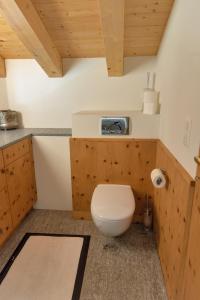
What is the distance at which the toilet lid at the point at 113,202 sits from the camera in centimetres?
167

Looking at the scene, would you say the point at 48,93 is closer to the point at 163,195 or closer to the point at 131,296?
the point at 163,195

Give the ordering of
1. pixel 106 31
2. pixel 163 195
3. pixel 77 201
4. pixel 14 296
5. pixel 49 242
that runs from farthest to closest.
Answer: pixel 77 201
pixel 49 242
pixel 163 195
pixel 106 31
pixel 14 296

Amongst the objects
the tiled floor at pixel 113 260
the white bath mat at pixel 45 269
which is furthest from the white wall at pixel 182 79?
the white bath mat at pixel 45 269

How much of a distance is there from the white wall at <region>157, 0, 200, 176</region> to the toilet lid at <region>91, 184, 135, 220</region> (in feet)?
1.93

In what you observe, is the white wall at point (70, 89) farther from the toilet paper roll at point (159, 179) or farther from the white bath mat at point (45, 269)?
the white bath mat at point (45, 269)

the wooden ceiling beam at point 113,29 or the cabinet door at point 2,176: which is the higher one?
the wooden ceiling beam at point 113,29

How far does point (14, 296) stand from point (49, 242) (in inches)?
21.5

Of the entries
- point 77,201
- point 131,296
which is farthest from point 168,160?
point 77,201

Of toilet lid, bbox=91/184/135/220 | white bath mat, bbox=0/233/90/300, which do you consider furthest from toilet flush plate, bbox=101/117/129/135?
white bath mat, bbox=0/233/90/300

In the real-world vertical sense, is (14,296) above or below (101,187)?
below

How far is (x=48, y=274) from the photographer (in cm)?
165

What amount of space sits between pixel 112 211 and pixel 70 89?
144cm

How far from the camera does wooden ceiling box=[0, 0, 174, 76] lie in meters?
1.48

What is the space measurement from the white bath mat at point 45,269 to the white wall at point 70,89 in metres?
1.28
